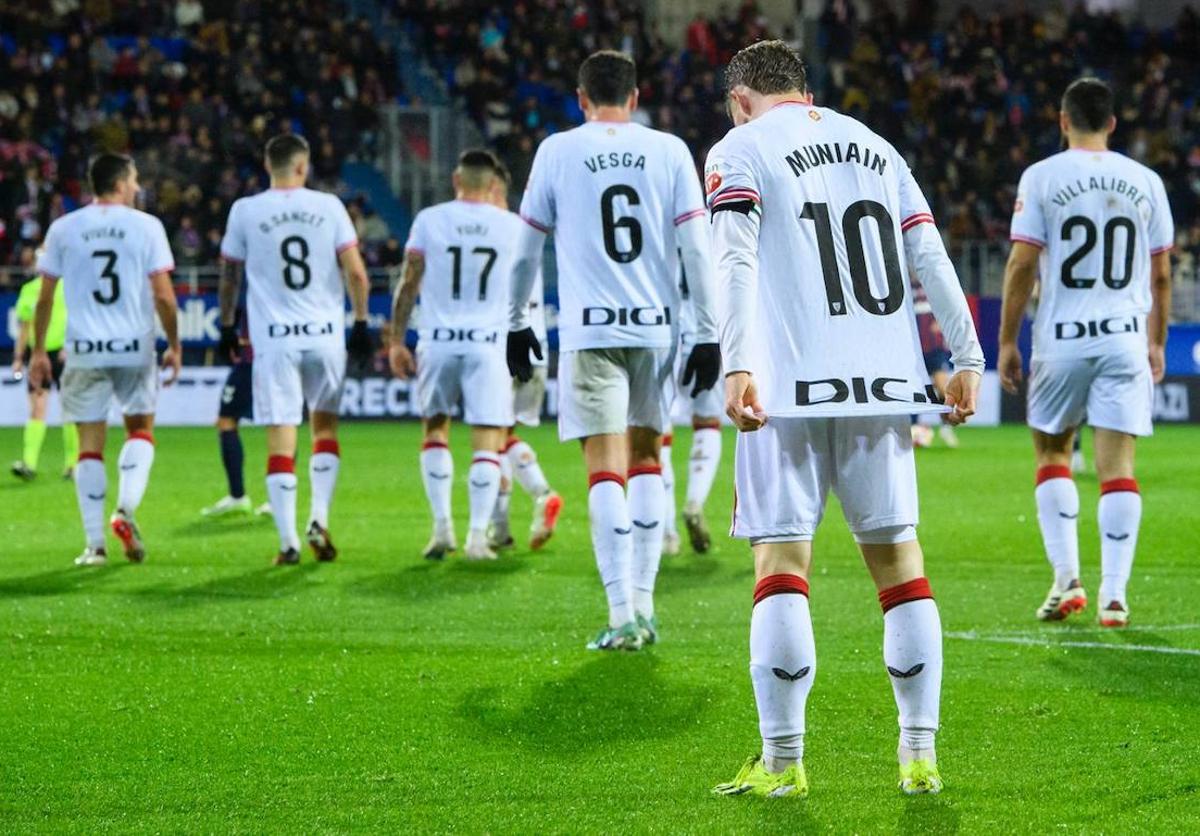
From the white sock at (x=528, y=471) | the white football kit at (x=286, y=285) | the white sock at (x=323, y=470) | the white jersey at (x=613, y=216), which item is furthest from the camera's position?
the white sock at (x=528, y=471)

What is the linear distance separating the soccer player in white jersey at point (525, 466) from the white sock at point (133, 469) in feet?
7.02

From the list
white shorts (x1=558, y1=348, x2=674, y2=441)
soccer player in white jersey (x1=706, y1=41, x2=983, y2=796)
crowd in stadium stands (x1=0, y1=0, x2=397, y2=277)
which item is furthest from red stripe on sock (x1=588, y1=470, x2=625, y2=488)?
crowd in stadium stands (x1=0, y1=0, x2=397, y2=277)

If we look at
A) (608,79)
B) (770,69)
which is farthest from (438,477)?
(770,69)

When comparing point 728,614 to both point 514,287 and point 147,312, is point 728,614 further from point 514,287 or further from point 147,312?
point 147,312

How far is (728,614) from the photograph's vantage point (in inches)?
316

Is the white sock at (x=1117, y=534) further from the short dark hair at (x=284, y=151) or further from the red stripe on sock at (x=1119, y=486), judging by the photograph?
the short dark hair at (x=284, y=151)

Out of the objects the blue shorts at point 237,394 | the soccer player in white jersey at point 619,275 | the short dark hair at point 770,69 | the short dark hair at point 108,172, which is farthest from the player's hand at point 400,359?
the short dark hair at point 770,69

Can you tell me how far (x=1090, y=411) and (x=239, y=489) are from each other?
715 cm

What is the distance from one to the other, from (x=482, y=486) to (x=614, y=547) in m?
3.14

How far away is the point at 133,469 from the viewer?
10.2 meters

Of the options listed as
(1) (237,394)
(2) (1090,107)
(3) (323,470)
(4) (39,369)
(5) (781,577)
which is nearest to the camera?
(5) (781,577)

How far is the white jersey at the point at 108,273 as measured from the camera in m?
10.0

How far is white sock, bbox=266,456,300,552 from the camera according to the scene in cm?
980

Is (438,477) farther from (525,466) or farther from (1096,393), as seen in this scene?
(1096,393)
